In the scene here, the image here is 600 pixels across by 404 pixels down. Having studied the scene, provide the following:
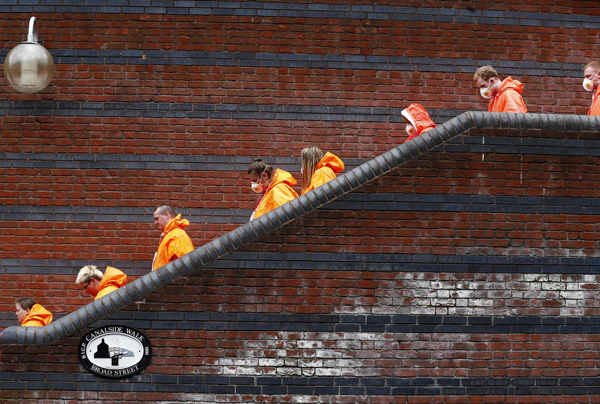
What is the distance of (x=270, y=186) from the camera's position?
719cm

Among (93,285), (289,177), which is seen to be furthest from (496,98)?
(93,285)

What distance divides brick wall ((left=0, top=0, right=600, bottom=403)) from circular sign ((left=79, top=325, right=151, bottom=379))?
0.10 metres

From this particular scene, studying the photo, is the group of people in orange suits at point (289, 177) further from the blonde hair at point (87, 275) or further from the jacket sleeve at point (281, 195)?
the blonde hair at point (87, 275)

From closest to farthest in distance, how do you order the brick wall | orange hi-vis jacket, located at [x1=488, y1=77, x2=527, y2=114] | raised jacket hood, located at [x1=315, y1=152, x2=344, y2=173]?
the brick wall < raised jacket hood, located at [x1=315, y1=152, x2=344, y2=173] < orange hi-vis jacket, located at [x1=488, y1=77, x2=527, y2=114]

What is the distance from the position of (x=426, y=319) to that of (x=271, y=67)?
4.14 m

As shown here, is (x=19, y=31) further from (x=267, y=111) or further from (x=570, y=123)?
(x=570, y=123)

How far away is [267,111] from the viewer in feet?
30.0

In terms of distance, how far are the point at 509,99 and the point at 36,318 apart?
5573mm

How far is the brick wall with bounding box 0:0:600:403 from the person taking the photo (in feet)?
21.6

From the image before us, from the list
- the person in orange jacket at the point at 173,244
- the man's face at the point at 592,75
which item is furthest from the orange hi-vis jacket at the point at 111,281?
the man's face at the point at 592,75

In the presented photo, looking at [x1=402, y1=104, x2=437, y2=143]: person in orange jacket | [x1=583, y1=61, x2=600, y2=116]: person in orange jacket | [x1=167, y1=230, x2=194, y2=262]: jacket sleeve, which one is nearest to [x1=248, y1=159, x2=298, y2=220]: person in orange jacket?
[x1=167, y1=230, x2=194, y2=262]: jacket sleeve

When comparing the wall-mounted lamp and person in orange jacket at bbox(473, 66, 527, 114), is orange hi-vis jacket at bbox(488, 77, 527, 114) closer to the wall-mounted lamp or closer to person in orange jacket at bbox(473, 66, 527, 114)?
person in orange jacket at bbox(473, 66, 527, 114)

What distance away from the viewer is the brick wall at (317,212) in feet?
21.6

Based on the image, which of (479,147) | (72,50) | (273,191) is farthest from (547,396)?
(72,50)
